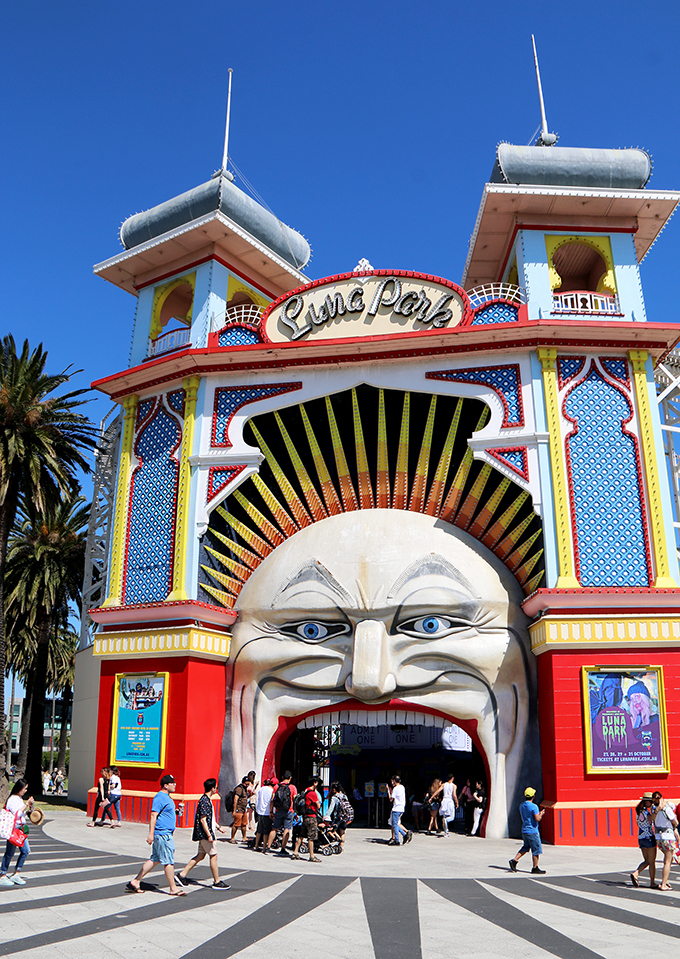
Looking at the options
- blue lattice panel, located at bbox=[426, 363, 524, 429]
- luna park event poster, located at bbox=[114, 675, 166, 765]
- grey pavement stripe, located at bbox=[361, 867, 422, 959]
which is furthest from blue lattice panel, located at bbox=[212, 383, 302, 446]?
grey pavement stripe, located at bbox=[361, 867, 422, 959]

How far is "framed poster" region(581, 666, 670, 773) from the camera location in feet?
56.3

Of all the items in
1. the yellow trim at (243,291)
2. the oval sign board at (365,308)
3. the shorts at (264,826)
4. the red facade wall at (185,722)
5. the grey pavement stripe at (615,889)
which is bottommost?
the grey pavement stripe at (615,889)

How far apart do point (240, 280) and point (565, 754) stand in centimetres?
1646

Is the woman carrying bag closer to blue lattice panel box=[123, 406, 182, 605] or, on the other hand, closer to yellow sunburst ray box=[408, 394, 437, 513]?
blue lattice panel box=[123, 406, 182, 605]

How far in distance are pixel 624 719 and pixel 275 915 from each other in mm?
10375

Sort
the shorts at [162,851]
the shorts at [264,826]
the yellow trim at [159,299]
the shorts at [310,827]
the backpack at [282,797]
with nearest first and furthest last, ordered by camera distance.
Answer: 1. the shorts at [162,851]
2. the shorts at [310,827]
3. the backpack at [282,797]
4. the shorts at [264,826]
5. the yellow trim at [159,299]

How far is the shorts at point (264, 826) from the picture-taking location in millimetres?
15727

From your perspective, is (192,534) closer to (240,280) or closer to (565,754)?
(240,280)

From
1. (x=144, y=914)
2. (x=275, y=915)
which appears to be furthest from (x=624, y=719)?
(x=144, y=914)

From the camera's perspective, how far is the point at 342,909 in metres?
10.1

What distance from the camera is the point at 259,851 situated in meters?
15.7

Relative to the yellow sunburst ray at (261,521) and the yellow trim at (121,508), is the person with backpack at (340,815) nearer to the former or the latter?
the yellow sunburst ray at (261,521)

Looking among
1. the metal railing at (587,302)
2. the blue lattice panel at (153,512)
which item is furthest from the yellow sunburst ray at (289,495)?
the metal railing at (587,302)

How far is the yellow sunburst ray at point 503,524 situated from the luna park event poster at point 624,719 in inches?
155
